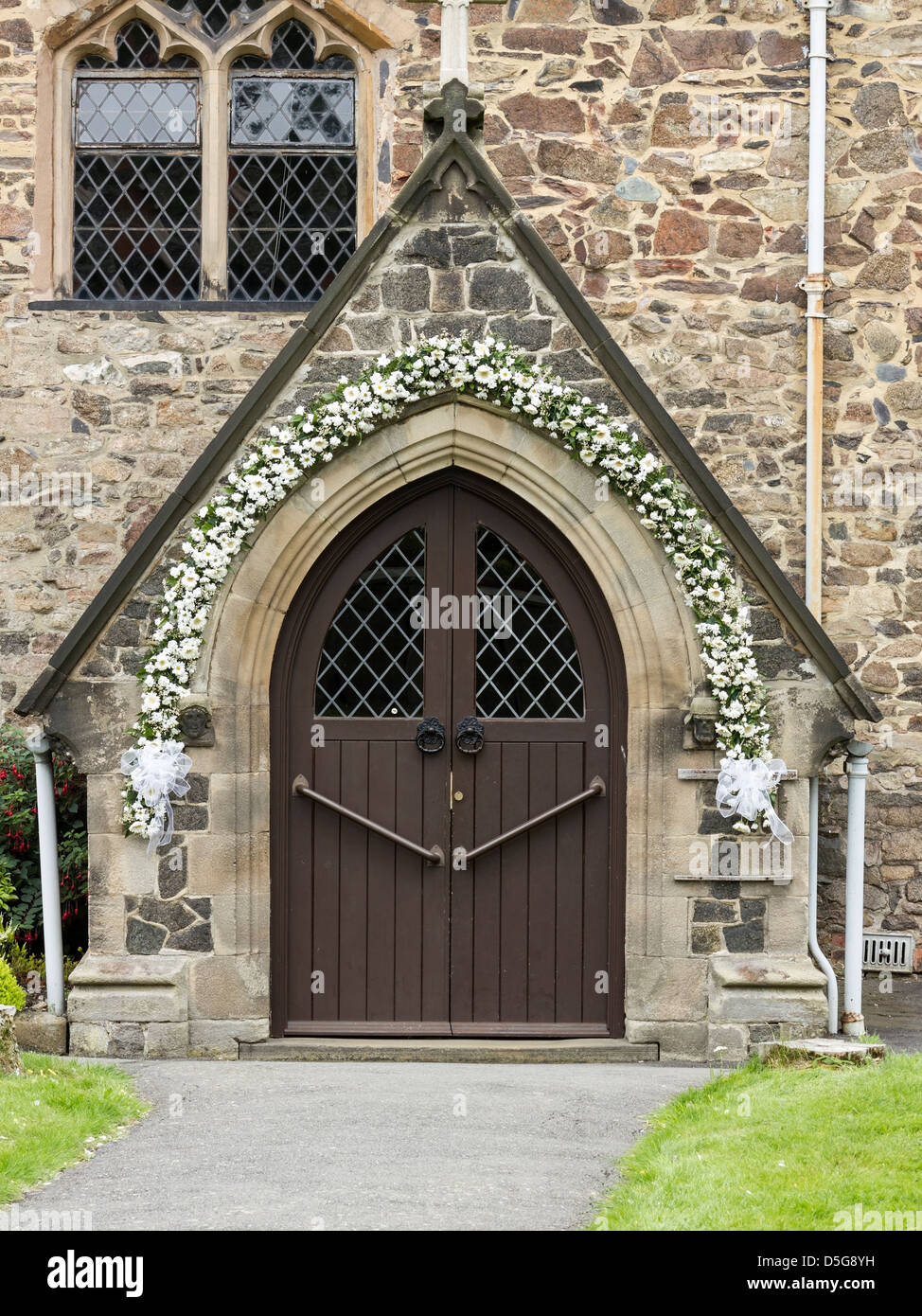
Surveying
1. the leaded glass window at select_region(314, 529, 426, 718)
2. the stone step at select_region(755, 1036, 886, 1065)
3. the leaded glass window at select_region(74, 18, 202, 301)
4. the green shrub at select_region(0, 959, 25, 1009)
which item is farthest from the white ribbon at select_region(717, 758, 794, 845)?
the leaded glass window at select_region(74, 18, 202, 301)

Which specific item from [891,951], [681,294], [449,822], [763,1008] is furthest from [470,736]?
[681,294]

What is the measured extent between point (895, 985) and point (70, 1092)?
532 centimetres

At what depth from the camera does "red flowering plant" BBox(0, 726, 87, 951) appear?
329 inches

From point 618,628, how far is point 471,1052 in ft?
7.60

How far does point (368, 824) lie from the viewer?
306 inches

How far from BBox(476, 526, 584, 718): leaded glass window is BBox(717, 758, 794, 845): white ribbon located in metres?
0.91

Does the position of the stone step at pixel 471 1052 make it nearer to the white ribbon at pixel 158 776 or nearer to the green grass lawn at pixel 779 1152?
the green grass lawn at pixel 779 1152

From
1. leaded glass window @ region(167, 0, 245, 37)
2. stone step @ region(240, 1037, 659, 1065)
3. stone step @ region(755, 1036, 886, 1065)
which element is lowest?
stone step @ region(240, 1037, 659, 1065)

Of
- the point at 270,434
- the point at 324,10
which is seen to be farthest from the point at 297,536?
the point at 324,10

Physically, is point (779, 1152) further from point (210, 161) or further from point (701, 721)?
point (210, 161)

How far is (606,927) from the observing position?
7.82 metres

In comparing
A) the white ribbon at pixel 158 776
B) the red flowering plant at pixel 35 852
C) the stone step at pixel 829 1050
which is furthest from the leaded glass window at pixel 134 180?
the stone step at pixel 829 1050

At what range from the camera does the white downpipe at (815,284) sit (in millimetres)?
9531

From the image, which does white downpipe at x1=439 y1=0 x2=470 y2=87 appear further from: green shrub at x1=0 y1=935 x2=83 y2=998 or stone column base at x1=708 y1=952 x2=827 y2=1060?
green shrub at x1=0 y1=935 x2=83 y2=998
